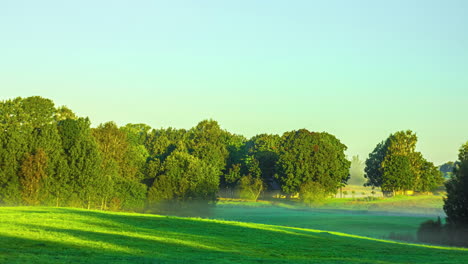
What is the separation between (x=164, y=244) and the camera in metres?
26.3

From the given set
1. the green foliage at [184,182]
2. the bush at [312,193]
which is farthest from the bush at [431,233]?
the bush at [312,193]

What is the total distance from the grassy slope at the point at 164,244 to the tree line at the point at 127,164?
120 ft

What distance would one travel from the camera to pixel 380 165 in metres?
121

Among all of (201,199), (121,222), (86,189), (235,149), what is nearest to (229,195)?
(235,149)

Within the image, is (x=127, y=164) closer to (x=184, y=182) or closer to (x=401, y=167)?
(x=184, y=182)

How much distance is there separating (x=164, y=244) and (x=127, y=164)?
230 feet

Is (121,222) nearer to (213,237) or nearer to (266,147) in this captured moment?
(213,237)

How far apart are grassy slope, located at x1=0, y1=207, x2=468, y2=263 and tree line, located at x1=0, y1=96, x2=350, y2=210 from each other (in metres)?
36.6

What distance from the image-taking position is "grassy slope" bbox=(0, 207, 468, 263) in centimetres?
2109

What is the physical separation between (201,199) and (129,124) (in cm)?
9128

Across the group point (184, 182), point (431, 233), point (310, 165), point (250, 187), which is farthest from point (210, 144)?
point (431, 233)

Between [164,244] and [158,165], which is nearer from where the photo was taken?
[164,244]

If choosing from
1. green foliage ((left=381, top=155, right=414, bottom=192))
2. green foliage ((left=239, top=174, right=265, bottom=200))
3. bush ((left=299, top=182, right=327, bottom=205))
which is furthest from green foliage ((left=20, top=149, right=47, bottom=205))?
green foliage ((left=381, top=155, right=414, bottom=192))

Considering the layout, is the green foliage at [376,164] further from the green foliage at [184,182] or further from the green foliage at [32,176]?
the green foliage at [32,176]
